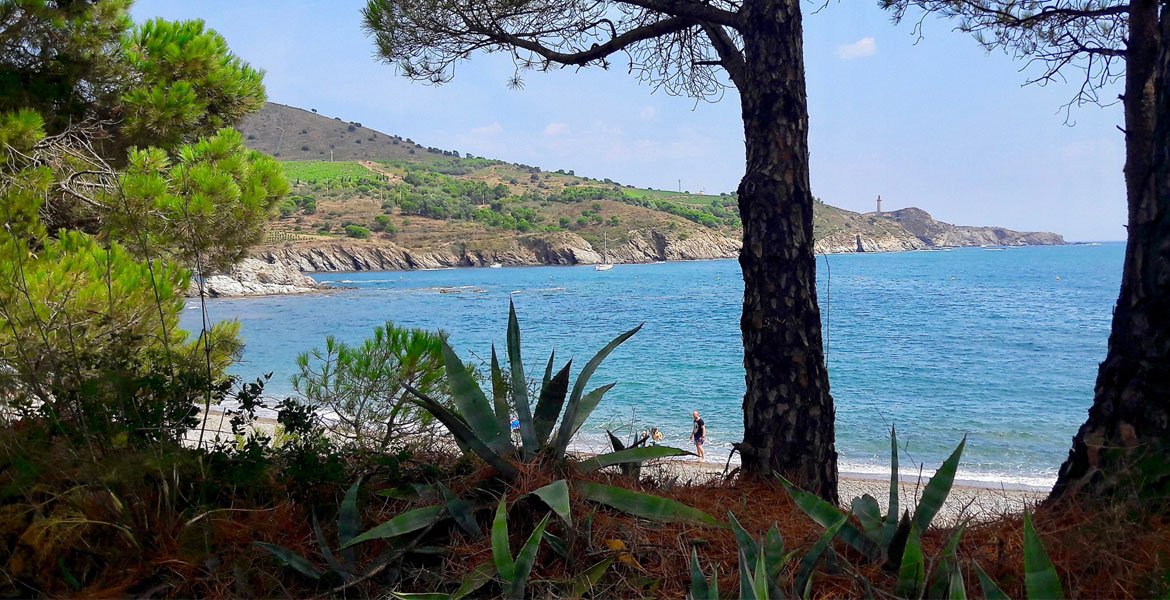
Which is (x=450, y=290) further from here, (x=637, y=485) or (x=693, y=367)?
(x=637, y=485)

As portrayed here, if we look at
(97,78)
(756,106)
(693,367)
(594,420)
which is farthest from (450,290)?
(756,106)

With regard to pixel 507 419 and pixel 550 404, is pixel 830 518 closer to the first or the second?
pixel 550 404

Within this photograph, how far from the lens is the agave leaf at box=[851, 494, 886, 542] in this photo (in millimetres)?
2172

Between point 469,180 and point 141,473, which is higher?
point 469,180

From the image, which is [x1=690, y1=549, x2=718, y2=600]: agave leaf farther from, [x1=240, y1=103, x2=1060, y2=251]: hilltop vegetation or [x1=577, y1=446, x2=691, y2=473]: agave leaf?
[x1=240, y1=103, x2=1060, y2=251]: hilltop vegetation

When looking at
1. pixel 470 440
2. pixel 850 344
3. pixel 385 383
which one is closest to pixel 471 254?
pixel 850 344

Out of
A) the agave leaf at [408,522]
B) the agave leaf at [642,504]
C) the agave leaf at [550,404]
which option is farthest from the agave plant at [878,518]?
the agave leaf at [408,522]

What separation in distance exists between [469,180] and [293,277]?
49.6 m

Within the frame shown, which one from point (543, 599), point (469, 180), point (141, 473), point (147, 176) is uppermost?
point (469, 180)

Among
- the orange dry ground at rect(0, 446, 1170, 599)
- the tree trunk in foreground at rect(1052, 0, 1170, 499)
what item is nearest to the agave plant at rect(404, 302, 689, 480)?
the orange dry ground at rect(0, 446, 1170, 599)

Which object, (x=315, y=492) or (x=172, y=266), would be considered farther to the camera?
(x=172, y=266)

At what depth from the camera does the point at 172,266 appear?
573 cm

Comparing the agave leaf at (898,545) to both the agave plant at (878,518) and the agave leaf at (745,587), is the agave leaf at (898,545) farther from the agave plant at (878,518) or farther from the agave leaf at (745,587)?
the agave leaf at (745,587)

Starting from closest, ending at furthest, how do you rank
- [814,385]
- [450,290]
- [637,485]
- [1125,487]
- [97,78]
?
[1125,487], [637,485], [814,385], [97,78], [450,290]
